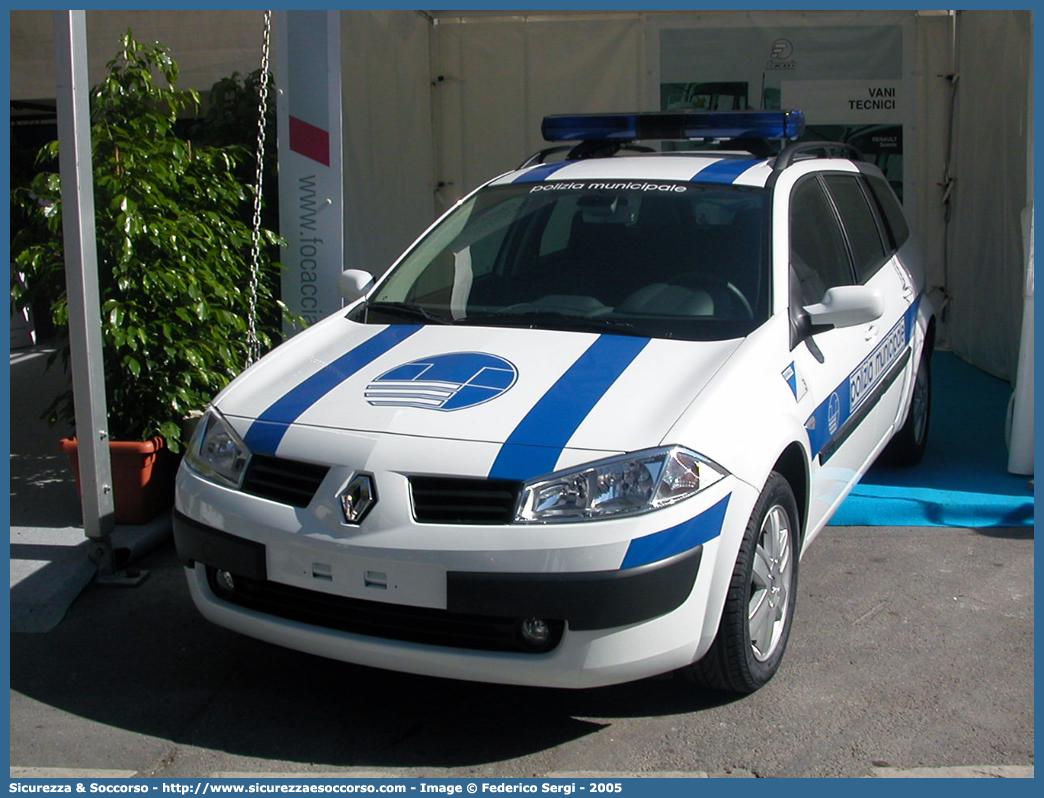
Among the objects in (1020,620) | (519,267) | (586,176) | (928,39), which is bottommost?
(1020,620)

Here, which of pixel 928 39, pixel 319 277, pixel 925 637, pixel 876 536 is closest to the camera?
pixel 925 637

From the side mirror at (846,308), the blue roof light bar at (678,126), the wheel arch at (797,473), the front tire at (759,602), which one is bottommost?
the front tire at (759,602)

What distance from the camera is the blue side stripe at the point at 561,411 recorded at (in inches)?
118

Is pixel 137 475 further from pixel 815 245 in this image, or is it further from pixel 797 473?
pixel 815 245

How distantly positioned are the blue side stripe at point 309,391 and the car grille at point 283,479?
0.14 feet

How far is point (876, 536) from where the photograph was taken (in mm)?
5109

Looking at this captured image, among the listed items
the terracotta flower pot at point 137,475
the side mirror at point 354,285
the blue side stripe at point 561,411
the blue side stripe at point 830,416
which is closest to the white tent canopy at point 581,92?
the terracotta flower pot at point 137,475

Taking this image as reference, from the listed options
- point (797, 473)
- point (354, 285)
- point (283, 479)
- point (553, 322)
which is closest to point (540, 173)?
point (354, 285)

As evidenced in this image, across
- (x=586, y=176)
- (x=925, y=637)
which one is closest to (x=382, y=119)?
(x=586, y=176)

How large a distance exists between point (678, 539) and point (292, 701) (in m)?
1.40

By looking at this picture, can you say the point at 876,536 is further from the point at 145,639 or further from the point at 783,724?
the point at 145,639

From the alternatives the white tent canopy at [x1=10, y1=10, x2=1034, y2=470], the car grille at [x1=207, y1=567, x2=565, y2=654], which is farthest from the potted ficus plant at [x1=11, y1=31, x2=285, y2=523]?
the white tent canopy at [x1=10, y1=10, x2=1034, y2=470]

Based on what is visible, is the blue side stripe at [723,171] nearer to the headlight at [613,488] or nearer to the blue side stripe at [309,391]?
the blue side stripe at [309,391]

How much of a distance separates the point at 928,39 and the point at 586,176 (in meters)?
5.77
